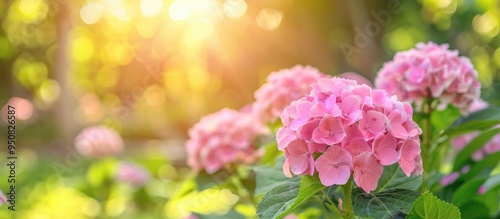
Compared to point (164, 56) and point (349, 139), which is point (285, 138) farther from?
point (164, 56)

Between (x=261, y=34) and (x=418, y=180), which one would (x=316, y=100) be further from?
(x=261, y=34)

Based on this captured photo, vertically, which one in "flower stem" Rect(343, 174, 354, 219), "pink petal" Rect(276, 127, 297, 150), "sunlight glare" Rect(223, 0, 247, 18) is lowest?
"flower stem" Rect(343, 174, 354, 219)

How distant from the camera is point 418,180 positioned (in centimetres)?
90

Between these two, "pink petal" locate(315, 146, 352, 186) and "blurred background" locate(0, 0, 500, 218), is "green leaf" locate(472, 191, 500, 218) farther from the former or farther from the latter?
"blurred background" locate(0, 0, 500, 218)

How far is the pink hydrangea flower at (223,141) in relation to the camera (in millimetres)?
1421

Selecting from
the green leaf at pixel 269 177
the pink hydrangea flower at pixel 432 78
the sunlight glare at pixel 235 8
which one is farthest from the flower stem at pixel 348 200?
the sunlight glare at pixel 235 8

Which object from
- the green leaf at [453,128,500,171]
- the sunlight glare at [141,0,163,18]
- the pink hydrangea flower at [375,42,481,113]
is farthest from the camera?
the sunlight glare at [141,0,163,18]

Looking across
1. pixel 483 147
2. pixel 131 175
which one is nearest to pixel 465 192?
pixel 483 147

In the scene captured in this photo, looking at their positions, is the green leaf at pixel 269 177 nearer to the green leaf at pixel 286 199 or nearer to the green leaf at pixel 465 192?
the green leaf at pixel 286 199

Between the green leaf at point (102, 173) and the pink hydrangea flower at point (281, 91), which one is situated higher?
the green leaf at point (102, 173)

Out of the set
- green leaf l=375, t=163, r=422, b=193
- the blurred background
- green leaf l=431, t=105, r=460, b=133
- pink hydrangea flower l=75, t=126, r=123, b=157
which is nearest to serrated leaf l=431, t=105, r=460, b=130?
green leaf l=431, t=105, r=460, b=133

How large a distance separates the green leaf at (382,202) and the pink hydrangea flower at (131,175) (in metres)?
2.48

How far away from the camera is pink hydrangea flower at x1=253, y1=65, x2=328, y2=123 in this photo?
1.39 metres

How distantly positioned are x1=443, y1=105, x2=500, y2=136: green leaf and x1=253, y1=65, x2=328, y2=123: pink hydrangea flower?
31cm
